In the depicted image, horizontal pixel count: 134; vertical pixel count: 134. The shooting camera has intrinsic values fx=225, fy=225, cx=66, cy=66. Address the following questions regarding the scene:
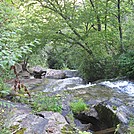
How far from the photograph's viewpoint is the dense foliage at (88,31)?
33.8 ft

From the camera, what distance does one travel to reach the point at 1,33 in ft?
7.20

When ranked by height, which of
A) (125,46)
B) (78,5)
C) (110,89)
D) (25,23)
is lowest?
(110,89)

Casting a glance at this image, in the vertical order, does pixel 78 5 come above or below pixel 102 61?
above

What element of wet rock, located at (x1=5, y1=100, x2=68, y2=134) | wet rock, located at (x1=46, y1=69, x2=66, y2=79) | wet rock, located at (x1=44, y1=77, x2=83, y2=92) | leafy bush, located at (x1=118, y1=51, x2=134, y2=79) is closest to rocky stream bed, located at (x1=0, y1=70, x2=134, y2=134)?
wet rock, located at (x1=5, y1=100, x2=68, y2=134)

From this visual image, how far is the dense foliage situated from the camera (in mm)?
10312

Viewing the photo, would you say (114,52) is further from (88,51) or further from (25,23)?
(25,23)

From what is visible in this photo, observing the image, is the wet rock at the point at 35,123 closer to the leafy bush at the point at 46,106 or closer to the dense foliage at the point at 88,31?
the leafy bush at the point at 46,106

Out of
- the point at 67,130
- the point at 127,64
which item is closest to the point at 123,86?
the point at 127,64

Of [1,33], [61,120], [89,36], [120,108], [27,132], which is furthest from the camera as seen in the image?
[89,36]

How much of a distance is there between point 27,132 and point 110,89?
548 centimetres

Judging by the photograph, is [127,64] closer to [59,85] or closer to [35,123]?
[59,85]

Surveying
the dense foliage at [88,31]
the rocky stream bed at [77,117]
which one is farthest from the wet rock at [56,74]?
the rocky stream bed at [77,117]

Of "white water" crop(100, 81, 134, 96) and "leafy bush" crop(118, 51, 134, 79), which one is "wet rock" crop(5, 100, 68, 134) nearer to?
"white water" crop(100, 81, 134, 96)

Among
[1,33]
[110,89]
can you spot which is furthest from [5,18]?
[110,89]
